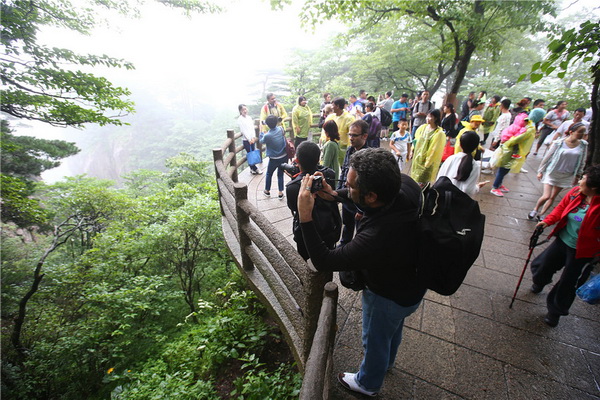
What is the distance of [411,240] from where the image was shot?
4.90 ft

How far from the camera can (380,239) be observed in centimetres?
141

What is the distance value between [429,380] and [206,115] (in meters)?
54.9

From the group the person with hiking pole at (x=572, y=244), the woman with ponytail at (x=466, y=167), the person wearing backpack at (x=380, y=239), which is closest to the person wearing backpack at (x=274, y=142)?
the woman with ponytail at (x=466, y=167)

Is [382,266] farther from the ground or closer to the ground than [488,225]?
farther from the ground

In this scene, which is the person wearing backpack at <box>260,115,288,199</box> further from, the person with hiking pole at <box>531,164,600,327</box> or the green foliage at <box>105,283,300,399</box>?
the person with hiking pole at <box>531,164,600,327</box>

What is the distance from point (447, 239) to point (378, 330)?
0.87 meters

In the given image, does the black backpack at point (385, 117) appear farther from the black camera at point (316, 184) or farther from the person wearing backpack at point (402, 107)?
the black camera at point (316, 184)

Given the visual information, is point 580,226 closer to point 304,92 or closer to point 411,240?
point 411,240

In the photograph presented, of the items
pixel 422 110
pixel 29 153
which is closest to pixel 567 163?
pixel 422 110

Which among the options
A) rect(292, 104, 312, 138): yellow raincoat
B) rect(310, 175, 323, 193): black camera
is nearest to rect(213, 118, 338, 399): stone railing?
rect(310, 175, 323, 193): black camera

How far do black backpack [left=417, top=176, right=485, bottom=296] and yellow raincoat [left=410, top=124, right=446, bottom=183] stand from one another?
269 cm

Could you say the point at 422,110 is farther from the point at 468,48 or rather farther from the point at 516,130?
the point at 516,130

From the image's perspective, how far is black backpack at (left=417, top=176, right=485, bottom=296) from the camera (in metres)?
1.41

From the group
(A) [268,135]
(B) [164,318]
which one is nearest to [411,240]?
(A) [268,135]
